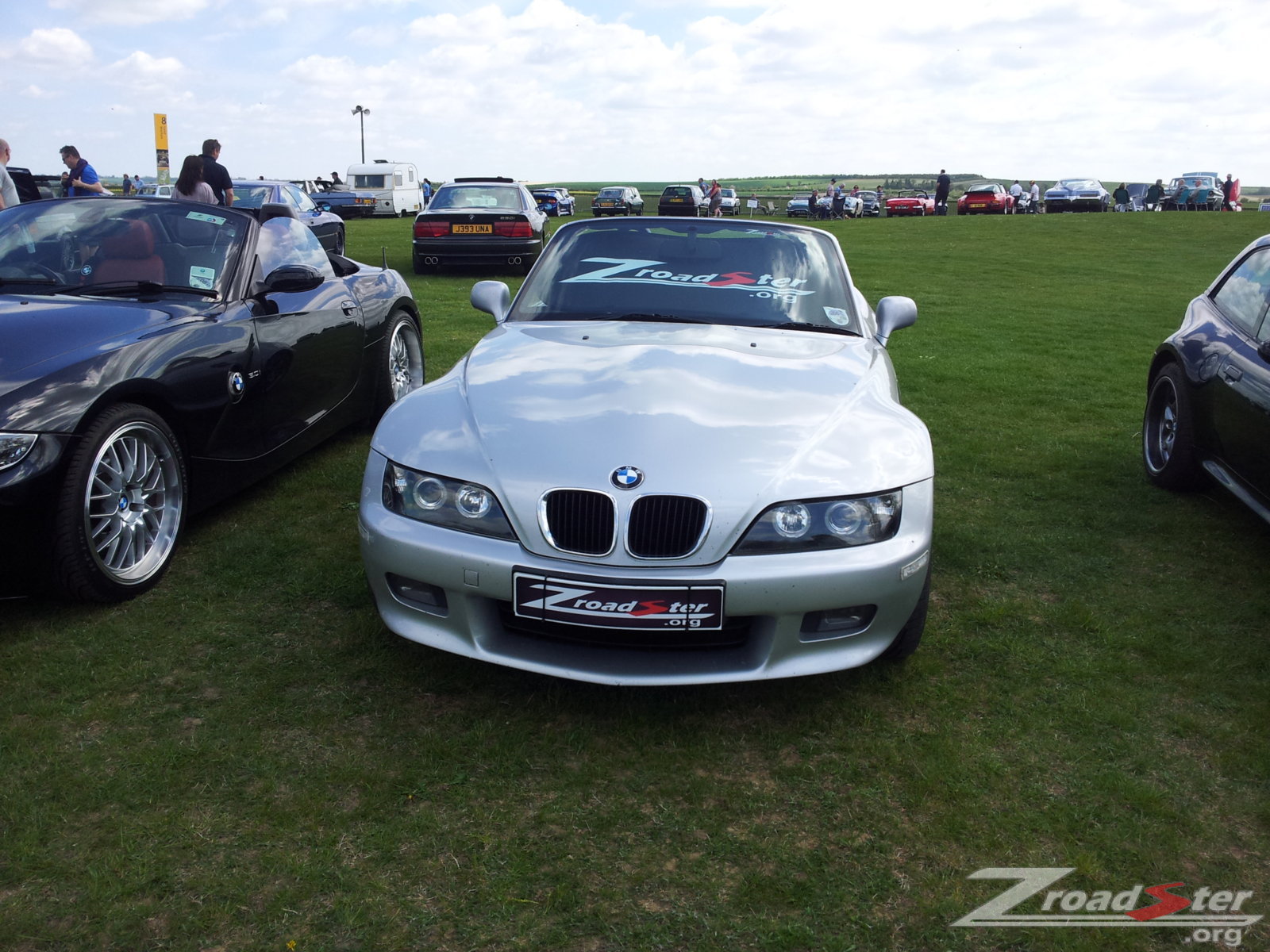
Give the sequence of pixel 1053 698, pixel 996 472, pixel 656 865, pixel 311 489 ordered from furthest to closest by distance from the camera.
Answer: pixel 996 472
pixel 311 489
pixel 1053 698
pixel 656 865

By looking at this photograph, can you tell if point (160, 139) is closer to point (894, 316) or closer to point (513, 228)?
point (513, 228)

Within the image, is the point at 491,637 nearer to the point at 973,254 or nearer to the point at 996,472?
the point at 996,472

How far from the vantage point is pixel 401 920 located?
2064 millimetres

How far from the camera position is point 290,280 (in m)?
4.41

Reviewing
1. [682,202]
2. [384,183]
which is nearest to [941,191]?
[682,202]

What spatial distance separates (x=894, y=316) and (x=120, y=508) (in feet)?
10.1

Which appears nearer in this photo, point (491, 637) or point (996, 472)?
point (491, 637)

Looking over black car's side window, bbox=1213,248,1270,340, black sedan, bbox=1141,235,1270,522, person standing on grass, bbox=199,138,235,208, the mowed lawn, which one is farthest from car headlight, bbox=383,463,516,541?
person standing on grass, bbox=199,138,235,208

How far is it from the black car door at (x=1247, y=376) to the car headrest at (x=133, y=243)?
466 cm

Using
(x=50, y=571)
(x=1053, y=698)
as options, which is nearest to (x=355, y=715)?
(x=50, y=571)

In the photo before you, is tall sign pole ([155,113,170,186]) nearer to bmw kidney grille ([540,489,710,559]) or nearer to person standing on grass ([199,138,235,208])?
person standing on grass ([199,138,235,208])

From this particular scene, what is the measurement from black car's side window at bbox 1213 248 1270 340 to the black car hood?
4579 mm

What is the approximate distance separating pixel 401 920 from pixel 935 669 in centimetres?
185

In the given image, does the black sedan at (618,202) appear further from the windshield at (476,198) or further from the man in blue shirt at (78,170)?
the man in blue shirt at (78,170)
